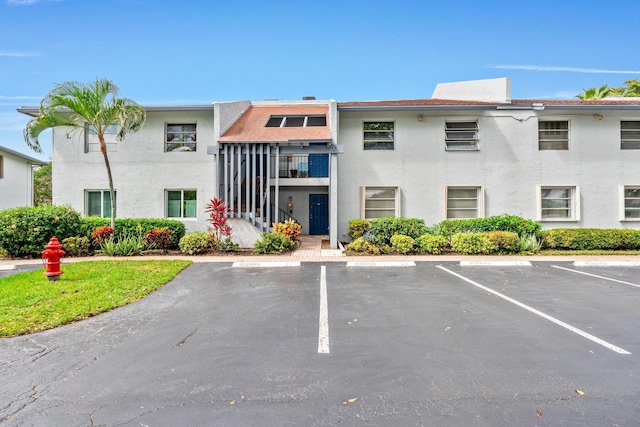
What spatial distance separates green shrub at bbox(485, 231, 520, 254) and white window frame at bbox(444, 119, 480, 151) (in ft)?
14.9

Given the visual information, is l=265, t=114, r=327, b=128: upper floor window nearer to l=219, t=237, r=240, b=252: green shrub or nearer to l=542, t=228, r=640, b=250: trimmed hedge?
l=219, t=237, r=240, b=252: green shrub

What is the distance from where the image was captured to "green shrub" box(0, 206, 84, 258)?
10492mm

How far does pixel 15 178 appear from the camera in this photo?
20.7 meters

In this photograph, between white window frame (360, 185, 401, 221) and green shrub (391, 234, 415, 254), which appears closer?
green shrub (391, 234, 415, 254)

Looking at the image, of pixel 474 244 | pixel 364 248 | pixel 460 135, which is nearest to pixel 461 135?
pixel 460 135

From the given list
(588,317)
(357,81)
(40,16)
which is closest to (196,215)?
(40,16)

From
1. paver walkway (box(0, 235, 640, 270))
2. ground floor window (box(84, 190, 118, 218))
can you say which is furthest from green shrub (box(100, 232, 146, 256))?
ground floor window (box(84, 190, 118, 218))

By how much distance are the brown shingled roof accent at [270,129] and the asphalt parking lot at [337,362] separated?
8.01 meters

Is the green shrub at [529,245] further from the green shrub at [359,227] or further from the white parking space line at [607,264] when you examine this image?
the green shrub at [359,227]

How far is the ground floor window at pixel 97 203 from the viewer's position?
14281 mm

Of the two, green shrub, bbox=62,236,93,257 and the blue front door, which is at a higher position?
the blue front door

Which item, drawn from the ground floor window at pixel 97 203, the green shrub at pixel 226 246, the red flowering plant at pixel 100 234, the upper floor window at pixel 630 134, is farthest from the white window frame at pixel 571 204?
the ground floor window at pixel 97 203

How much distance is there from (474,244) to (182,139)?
43.9 feet

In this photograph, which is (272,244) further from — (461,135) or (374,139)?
(461,135)
